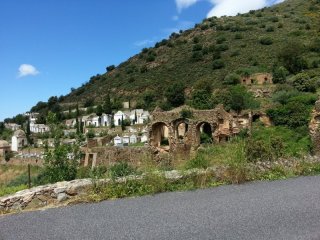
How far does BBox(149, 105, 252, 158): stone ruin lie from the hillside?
17387mm

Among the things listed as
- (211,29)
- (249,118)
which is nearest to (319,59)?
(249,118)

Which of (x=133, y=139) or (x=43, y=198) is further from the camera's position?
(x=133, y=139)

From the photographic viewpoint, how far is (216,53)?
64.3 metres

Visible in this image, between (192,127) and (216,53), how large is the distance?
36000mm

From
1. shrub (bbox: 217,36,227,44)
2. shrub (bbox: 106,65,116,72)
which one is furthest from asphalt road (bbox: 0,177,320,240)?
shrub (bbox: 106,65,116,72)

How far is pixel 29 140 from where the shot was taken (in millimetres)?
65062

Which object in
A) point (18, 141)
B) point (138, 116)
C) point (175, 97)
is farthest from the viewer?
point (18, 141)

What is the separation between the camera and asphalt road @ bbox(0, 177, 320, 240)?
5.54 m

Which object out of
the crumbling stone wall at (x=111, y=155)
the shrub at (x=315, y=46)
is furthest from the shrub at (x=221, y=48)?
the crumbling stone wall at (x=111, y=155)

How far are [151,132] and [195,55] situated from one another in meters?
38.1

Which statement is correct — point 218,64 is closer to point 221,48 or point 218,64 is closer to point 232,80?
point 221,48

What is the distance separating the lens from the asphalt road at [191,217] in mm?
5539

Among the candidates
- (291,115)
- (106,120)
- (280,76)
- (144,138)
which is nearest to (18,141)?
(106,120)

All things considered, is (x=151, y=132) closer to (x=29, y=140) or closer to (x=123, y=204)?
(x=123, y=204)
